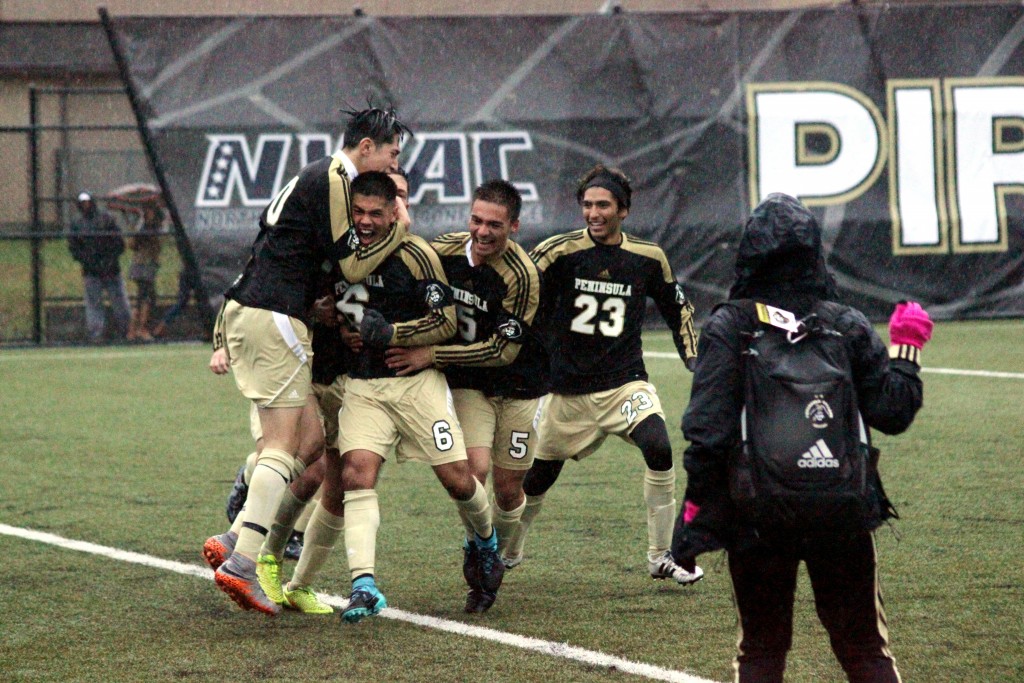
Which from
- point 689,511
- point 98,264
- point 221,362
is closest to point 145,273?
point 98,264

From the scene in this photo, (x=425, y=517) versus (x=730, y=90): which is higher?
(x=730, y=90)

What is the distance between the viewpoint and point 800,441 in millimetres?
3879

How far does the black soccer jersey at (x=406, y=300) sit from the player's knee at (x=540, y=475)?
1219 millimetres

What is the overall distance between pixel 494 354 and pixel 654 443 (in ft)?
3.19

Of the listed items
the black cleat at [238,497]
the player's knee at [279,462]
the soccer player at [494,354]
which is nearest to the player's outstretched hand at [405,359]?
the soccer player at [494,354]

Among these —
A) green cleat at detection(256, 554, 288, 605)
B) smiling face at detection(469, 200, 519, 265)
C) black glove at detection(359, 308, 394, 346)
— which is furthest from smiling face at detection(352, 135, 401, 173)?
green cleat at detection(256, 554, 288, 605)

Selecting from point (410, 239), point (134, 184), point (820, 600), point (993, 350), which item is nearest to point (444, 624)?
point (410, 239)

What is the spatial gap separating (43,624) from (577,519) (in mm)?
3156

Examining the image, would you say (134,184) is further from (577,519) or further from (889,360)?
(889,360)

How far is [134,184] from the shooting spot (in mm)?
19859

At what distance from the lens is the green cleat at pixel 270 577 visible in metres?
6.31

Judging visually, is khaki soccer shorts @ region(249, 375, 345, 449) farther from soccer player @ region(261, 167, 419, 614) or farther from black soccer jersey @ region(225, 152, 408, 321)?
black soccer jersey @ region(225, 152, 408, 321)

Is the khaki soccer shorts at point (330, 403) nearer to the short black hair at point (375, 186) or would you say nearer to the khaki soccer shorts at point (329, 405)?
the khaki soccer shorts at point (329, 405)

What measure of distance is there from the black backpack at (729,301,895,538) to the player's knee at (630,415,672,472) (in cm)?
281
